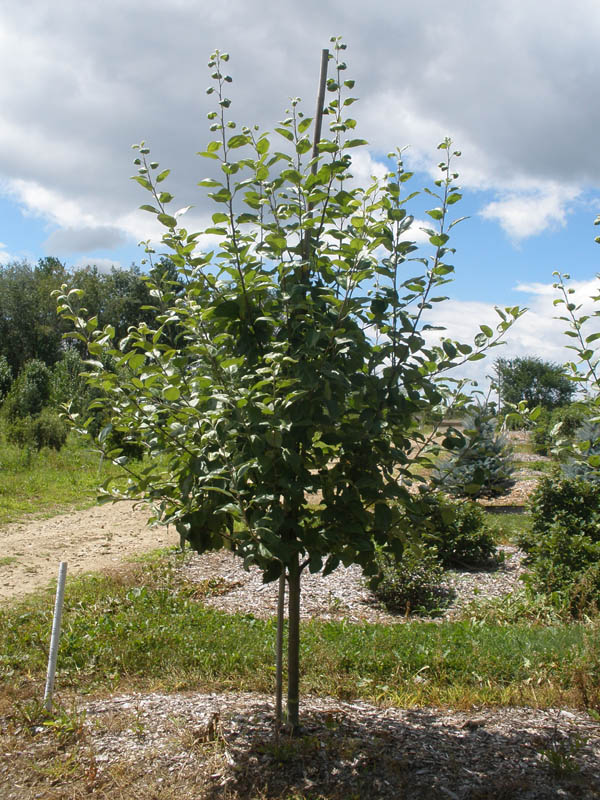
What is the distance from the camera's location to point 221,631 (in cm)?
489

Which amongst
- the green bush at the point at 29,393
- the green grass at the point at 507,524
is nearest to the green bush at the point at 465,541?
the green grass at the point at 507,524

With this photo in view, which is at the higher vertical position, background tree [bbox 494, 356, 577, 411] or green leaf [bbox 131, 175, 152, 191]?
background tree [bbox 494, 356, 577, 411]

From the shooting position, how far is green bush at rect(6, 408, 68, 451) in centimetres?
1627

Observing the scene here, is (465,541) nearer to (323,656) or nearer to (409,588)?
(409,588)

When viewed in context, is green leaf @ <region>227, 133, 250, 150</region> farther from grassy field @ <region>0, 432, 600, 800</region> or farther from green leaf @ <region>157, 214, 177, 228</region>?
grassy field @ <region>0, 432, 600, 800</region>

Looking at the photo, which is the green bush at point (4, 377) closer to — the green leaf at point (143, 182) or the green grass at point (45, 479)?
the green grass at point (45, 479)

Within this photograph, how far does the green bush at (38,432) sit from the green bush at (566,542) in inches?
496

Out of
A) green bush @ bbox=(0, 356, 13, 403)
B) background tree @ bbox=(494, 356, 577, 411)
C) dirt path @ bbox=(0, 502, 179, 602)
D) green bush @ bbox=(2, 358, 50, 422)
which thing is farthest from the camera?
background tree @ bbox=(494, 356, 577, 411)

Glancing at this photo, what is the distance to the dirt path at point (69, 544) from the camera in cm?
712

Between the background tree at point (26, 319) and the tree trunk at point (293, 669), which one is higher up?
the background tree at point (26, 319)

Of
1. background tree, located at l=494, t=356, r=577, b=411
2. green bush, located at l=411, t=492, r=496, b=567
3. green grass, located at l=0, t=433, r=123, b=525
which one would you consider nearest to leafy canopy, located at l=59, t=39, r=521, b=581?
green bush, located at l=411, t=492, r=496, b=567

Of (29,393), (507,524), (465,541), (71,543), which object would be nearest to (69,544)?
(71,543)

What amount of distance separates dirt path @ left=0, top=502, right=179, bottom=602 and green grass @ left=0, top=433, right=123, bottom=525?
573 millimetres

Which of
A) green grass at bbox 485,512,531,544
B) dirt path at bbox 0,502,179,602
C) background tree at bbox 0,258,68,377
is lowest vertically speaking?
dirt path at bbox 0,502,179,602
